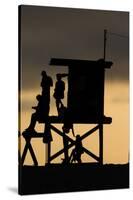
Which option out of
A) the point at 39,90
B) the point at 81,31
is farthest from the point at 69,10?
the point at 39,90

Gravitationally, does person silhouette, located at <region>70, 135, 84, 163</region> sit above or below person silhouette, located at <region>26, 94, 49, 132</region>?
below

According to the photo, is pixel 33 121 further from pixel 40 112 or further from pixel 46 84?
pixel 46 84

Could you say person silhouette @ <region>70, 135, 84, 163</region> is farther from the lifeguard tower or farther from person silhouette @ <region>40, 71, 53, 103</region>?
person silhouette @ <region>40, 71, 53, 103</region>

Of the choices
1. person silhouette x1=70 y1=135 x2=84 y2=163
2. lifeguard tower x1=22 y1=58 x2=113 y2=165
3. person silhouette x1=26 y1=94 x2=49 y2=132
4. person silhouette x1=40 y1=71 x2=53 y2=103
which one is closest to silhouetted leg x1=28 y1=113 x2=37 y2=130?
person silhouette x1=26 y1=94 x2=49 y2=132

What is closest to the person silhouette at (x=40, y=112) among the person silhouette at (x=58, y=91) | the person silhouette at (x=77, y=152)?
the person silhouette at (x=58, y=91)

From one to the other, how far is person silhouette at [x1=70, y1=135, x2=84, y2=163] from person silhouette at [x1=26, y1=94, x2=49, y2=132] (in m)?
0.50

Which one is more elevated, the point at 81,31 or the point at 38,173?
the point at 81,31

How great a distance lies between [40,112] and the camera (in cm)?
886

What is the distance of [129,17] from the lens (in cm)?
934

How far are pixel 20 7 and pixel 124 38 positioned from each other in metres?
1.42

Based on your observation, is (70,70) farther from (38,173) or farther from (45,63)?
(38,173)

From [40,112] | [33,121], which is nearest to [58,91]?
[40,112]

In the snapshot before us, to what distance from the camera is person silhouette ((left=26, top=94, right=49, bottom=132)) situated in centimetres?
880

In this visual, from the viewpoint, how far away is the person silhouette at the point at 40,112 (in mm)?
8797
